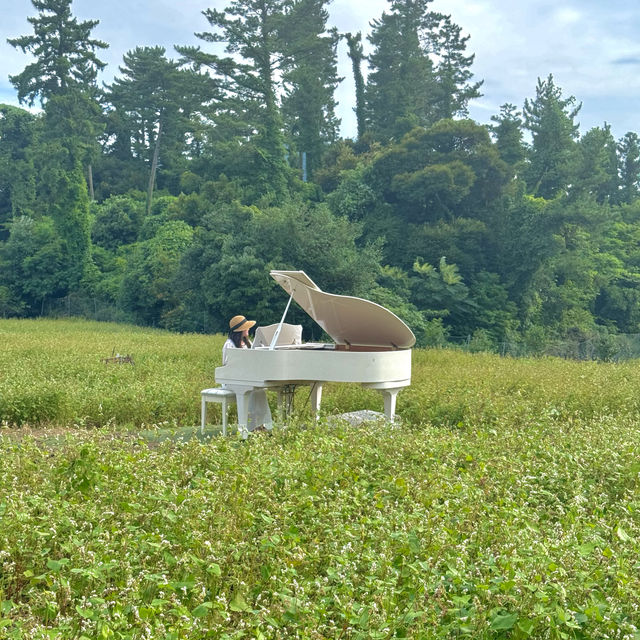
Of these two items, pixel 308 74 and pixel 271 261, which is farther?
pixel 308 74

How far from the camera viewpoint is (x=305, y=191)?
125 ft

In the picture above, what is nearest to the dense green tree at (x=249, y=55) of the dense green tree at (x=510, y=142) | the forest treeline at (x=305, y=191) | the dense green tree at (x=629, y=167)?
the forest treeline at (x=305, y=191)

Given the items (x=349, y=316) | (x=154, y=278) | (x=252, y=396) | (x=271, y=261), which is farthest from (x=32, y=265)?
(x=349, y=316)

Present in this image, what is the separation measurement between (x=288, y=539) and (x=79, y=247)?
33.9 m

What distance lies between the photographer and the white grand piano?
26.3 ft

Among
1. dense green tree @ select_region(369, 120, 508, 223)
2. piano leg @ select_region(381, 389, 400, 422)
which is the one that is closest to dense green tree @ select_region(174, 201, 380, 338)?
dense green tree @ select_region(369, 120, 508, 223)

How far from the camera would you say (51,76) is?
3941 centimetres

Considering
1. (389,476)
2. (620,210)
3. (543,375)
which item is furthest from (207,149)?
(389,476)

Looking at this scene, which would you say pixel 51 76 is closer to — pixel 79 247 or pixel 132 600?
pixel 79 247

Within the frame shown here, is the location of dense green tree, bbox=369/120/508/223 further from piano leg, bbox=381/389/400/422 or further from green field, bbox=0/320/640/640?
green field, bbox=0/320/640/640

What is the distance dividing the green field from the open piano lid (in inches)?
67.5

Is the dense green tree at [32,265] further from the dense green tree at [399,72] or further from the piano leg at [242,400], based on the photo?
the piano leg at [242,400]

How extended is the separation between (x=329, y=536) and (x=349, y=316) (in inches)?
206

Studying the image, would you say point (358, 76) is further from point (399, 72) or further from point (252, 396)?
point (252, 396)
